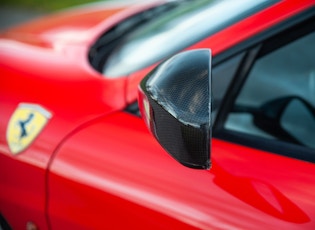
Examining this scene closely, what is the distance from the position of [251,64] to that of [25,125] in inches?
26.3

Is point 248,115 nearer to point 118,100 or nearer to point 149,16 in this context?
point 118,100

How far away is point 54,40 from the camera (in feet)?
7.27

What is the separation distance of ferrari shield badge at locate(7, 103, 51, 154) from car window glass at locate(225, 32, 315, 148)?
21.1 inches

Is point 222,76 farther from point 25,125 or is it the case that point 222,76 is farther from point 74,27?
point 74,27

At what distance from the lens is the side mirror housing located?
113 cm

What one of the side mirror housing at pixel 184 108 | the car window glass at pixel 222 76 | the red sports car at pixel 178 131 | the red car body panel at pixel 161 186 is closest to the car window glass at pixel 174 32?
the red sports car at pixel 178 131

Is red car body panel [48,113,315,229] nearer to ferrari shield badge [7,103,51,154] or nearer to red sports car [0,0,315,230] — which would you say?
red sports car [0,0,315,230]

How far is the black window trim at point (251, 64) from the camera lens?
4.81 ft

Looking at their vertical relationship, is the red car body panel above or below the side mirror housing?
below

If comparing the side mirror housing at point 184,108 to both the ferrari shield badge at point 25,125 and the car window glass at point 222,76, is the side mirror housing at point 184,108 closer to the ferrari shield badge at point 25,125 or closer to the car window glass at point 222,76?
the car window glass at point 222,76

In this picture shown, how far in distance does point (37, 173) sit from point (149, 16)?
1.07 metres

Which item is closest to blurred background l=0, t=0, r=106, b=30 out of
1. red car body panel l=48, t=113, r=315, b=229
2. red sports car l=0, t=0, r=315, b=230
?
red sports car l=0, t=0, r=315, b=230

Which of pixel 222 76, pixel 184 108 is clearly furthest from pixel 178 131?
pixel 222 76

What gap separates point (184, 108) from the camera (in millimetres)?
1153
